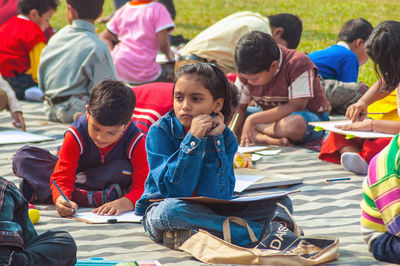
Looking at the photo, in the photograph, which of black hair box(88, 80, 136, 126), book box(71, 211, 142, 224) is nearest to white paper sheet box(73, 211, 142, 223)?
book box(71, 211, 142, 224)

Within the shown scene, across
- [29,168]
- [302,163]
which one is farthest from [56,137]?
[302,163]

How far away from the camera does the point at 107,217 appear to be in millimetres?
3400

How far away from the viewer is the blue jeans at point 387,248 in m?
2.61

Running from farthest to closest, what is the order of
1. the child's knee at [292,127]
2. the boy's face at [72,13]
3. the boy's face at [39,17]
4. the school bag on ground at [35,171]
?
the boy's face at [39,17], the boy's face at [72,13], the child's knee at [292,127], the school bag on ground at [35,171]

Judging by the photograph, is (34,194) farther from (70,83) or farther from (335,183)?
(70,83)

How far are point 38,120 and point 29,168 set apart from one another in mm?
2524

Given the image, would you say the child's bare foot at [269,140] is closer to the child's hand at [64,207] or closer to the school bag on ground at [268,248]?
the child's hand at [64,207]

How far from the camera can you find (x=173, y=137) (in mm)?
3076

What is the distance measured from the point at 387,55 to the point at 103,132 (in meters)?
1.49

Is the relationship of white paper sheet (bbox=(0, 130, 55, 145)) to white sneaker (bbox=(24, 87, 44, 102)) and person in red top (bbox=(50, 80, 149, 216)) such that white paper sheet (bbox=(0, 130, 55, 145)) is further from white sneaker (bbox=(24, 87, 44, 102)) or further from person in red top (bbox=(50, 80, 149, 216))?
person in red top (bbox=(50, 80, 149, 216))

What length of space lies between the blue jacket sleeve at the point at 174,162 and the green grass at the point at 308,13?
198 inches

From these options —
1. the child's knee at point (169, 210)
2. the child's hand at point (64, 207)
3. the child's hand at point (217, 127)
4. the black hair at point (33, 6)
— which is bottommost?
the child's hand at point (64, 207)

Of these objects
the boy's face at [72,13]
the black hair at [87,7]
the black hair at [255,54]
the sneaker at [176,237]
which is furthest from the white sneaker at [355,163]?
the boy's face at [72,13]

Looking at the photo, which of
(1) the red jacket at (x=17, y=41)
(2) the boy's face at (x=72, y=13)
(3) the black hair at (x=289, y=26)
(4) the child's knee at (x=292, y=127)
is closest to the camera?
(4) the child's knee at (x=292, y=127)
